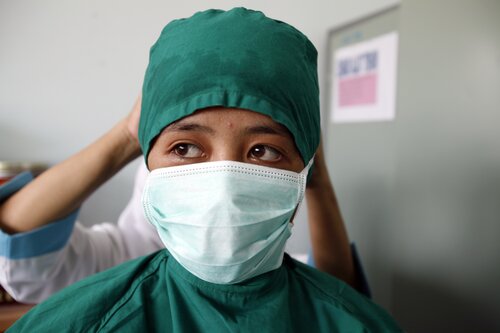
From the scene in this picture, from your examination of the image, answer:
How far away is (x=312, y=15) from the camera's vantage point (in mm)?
1839

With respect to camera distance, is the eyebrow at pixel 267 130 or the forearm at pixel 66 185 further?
the forearm at pixel 66 185

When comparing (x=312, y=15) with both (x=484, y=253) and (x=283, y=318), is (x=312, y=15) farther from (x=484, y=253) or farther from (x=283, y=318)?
(x=283, y=318)

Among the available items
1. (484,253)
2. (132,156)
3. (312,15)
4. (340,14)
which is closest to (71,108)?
(132,156)

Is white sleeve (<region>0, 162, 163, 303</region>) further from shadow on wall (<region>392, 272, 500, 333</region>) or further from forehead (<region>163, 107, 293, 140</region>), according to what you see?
shadow on wall (<region>392, 272, 500, 333</region>)

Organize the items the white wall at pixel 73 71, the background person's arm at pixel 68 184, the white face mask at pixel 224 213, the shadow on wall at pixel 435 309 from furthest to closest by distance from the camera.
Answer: the white wall at pixel 73 71, the shadow on wall at pixel 435 309, the background person's arm at pixel 68 184, the white face mask at pixel 224 213

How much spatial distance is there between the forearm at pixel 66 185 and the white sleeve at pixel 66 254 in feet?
0.11

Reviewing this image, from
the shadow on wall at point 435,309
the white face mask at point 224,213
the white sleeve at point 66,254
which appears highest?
the white face mask at point 224,213

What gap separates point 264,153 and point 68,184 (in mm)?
459

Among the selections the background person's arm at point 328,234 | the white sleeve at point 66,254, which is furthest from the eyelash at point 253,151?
the white sleeve at point 66,254

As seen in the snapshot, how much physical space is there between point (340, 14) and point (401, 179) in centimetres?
88

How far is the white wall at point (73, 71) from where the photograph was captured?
4.98 ft

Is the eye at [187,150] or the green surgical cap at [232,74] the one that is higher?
the green surgical cap at [232,74]

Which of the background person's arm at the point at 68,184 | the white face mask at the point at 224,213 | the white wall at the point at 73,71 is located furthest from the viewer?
the white wall at the point at 73,71

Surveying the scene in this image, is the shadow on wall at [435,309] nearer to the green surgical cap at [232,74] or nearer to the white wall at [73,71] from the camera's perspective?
the green surgical cap at [232,74]
